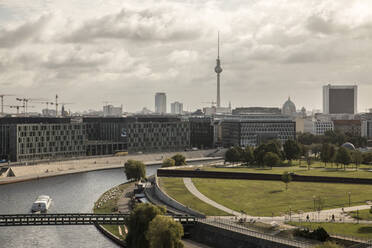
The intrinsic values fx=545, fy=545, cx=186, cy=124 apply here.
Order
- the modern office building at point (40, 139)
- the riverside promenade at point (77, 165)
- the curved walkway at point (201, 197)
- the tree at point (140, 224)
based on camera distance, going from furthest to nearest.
A: the modern office building at point (40, 139), the riverside promenade at point (77, 165), the curved walkway at point (201, 197), the tree at point (140, 224)

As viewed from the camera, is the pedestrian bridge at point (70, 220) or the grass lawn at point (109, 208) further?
the grass lawn at point (109, 208)

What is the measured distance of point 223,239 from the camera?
61188 mm

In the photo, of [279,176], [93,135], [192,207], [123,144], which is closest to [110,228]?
[192,207]

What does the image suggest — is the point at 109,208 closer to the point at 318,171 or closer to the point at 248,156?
the point at 318,171

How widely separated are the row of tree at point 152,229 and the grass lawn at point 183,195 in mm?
14112

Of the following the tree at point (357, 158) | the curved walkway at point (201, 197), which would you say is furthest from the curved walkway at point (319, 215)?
the tree at point (357, 158)

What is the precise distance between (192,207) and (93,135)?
119760 mm

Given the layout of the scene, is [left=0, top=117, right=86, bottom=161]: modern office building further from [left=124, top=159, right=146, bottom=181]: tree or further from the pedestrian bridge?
the pedestrian bridge

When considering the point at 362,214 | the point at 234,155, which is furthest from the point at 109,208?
the point at 234,155

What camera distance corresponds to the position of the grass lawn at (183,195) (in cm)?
7312

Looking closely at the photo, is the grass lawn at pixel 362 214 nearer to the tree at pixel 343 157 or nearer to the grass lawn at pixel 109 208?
the grass lawn at pixel 109 208

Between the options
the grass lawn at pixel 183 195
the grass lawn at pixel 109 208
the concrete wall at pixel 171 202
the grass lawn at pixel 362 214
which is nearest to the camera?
the grass lawn at pixel 362 214

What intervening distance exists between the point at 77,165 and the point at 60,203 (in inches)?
2081

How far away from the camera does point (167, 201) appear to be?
82938 millimetres
